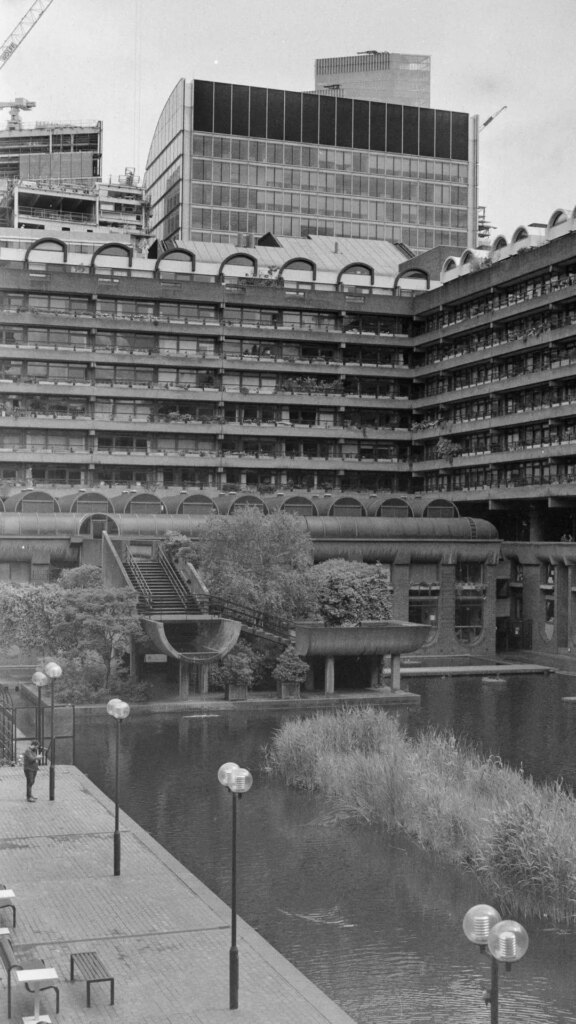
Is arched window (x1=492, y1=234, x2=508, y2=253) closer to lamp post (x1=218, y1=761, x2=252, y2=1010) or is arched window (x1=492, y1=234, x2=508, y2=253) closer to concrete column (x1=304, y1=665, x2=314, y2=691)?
concrete column (x1=304, y1=665, x2=314, y2=691)

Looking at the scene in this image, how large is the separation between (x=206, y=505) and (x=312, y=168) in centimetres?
6236

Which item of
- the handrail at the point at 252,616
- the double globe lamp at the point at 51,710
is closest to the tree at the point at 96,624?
the handrail at the point at 252,616

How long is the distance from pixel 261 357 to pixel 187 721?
5162cm

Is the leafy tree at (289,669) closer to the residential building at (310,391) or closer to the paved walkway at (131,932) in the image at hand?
the paved walkway at (131,932)

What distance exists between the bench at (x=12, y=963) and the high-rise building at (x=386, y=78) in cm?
16349

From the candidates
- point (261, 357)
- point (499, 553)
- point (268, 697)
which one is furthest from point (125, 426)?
point (268, 697)

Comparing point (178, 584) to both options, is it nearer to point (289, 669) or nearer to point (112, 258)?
point (289, 669)

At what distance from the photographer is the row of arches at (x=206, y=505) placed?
256 ft

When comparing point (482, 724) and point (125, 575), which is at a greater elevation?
point (125, 575)

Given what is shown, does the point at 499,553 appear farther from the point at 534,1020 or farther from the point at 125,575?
the point at 534,1020

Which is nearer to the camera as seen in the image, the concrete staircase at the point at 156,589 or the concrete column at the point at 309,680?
the concrete column at the point at 309,680

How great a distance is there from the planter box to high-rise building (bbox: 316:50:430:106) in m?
133

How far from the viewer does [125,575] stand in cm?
6103

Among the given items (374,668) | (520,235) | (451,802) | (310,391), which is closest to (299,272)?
(310,391)
